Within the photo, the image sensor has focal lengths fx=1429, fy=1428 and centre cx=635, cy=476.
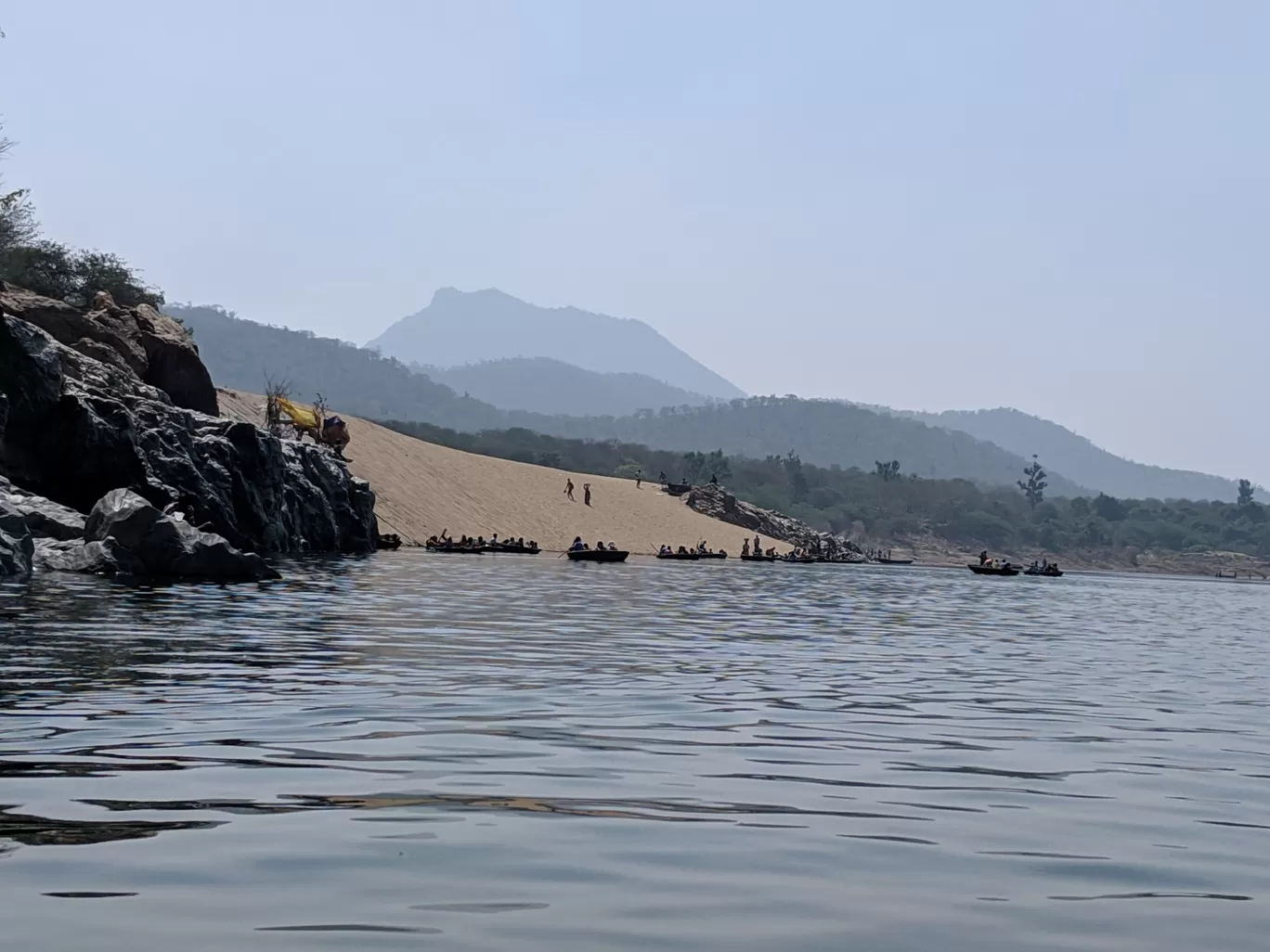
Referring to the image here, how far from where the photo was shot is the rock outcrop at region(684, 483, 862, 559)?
4811 inches

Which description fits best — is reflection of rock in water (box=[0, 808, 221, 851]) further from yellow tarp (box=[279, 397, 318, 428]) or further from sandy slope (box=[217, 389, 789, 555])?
yellow tarp (box=[279, 397, 318, 428])

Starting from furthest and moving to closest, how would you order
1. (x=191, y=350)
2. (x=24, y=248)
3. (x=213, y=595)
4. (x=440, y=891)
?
(x=24, y=248)
(x=191, y=350)
(x=213, y=595)
(x=440, y=891)

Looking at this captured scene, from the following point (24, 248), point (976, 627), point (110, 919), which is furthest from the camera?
point (24, 248)

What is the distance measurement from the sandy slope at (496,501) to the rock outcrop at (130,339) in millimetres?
14490

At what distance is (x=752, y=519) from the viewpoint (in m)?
125

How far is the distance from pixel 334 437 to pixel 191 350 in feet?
56.3

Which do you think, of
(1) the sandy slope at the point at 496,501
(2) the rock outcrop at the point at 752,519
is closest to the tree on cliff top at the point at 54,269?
(1) the sandy slope at the point at 496,501

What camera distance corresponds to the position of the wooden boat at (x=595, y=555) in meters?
70.3

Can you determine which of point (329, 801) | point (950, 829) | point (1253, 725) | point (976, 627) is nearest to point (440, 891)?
point (329, 801)

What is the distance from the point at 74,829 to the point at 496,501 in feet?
305

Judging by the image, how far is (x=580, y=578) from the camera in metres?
49.9

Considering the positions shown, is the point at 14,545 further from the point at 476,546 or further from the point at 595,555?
the point at 476,546

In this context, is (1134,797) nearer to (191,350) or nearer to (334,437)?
(191,350)

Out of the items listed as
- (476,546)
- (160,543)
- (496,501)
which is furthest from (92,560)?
(496,501)
